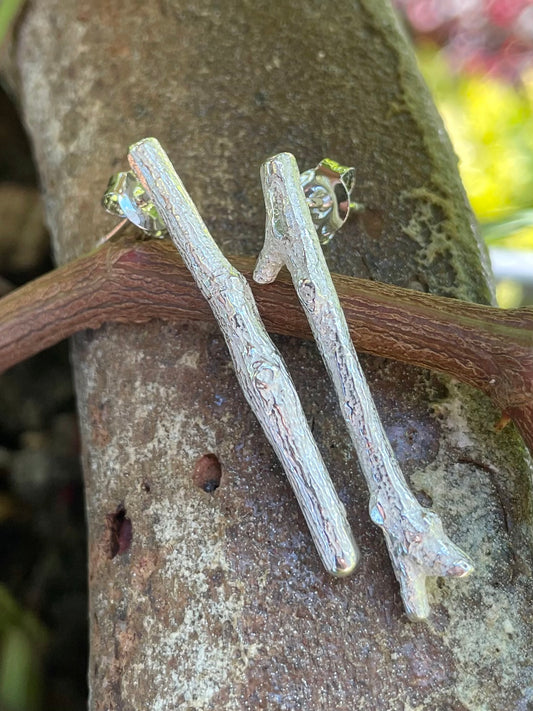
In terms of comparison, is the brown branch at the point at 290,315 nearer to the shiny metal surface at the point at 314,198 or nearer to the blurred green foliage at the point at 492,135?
the shiny metal surface at the point at 314,198

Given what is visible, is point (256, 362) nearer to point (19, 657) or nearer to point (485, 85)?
point (19, 657)

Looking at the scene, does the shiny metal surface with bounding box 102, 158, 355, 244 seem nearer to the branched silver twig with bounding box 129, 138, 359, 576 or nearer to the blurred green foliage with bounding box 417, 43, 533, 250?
the branched silver twig with bounding box 129, 138, 359, 576

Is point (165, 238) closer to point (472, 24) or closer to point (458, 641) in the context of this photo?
point (458, 641)

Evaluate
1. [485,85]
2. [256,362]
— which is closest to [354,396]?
[256,362]

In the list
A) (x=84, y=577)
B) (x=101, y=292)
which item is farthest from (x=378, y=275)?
(x=84, y=577)

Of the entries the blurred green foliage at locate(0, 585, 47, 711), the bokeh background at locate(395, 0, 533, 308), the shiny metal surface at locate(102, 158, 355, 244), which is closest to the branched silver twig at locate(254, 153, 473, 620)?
the shiny metal surface at locate(102, 158, 355, 244)

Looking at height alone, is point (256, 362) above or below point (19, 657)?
above
